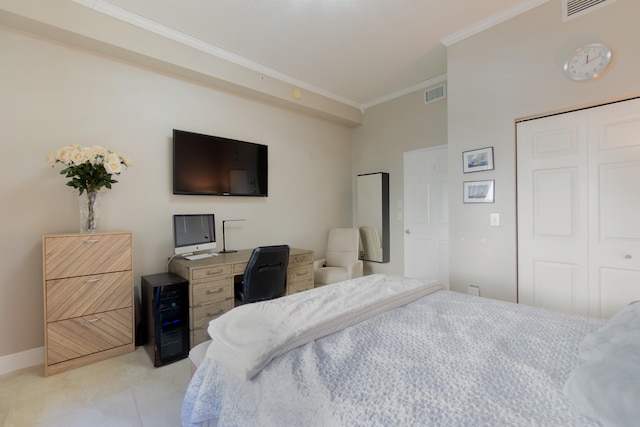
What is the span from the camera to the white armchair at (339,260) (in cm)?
373

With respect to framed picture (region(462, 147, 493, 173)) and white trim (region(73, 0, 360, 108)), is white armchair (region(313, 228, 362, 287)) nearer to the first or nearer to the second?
framed picture (region(462, 147, 493, 173))

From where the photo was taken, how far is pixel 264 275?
2676 mm

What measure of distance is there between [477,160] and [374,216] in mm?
1815

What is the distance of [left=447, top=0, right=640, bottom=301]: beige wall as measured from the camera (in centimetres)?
212

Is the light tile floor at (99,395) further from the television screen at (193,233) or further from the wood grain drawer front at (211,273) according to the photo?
the television screen at (193,233)

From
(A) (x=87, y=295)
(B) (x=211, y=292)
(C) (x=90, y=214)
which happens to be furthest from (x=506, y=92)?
(A) (x=87, y=295)

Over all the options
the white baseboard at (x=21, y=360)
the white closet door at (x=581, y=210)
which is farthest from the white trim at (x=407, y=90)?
the white baseboard at (x=21, y=360)

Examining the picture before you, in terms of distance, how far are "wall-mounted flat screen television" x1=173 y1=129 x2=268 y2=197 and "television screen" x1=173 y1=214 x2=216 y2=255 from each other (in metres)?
0.31

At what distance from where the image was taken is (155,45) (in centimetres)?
274

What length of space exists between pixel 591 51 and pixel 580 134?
0.62 meters

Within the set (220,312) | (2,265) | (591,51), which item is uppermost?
(591,51)

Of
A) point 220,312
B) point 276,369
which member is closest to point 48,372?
point 220,312

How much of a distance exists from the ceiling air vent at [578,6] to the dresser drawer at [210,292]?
3.61m

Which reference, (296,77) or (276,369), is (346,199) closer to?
(296,77)
